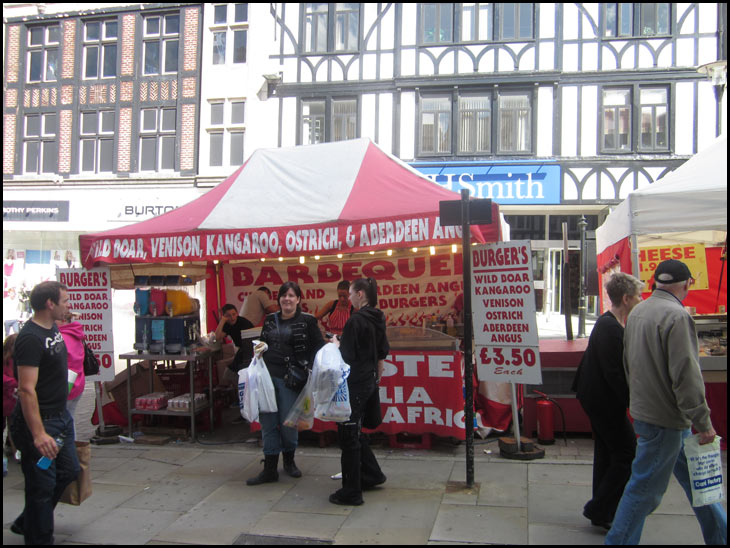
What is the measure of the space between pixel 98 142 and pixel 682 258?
1918cm

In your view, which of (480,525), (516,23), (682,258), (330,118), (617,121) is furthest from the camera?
(330,118)

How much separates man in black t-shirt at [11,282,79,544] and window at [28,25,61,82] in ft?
70.1

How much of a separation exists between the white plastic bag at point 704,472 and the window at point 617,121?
15.1m

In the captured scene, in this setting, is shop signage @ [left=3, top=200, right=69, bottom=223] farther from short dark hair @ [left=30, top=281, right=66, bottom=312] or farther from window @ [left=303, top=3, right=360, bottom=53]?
short dark hair @ [left=30, top=281, right=66, bottom=312]

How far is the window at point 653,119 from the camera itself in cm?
1697

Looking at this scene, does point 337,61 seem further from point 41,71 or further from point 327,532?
point 327,532

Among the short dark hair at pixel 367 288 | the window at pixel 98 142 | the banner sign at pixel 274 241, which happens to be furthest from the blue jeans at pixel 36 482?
the window at pixel 98 142

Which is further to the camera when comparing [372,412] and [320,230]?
[320,230]

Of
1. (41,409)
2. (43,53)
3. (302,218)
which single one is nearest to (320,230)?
(302,218)

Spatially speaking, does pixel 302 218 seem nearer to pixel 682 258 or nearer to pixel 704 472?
pixel 704 472

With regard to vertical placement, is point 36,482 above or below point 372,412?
below

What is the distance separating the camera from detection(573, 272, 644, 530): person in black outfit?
4.11 m

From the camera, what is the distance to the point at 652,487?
353 cm

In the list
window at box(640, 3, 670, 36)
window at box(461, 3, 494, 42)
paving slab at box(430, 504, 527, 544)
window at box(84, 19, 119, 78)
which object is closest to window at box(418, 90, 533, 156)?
window at box(461, 3, 494, 42)
